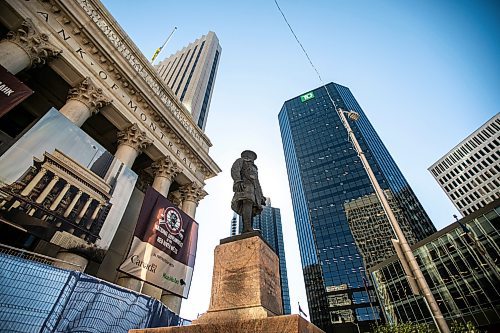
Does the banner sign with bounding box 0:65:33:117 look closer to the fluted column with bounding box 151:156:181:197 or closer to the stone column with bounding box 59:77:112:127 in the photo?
the stone column with bounding box 59:77:112:127

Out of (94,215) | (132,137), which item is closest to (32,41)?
(132,137)

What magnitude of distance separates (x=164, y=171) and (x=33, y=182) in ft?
23.1

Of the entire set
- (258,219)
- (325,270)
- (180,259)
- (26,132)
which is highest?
(258,219)

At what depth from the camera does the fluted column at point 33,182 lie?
26.5ft

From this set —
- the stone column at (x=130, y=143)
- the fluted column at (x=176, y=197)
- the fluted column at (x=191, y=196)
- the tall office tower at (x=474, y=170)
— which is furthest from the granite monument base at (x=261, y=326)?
the tall office tower at (x=474, y=170)

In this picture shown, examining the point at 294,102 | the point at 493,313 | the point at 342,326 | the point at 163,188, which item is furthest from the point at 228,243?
the point at 294,102

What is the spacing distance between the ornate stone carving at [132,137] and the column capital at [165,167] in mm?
1870

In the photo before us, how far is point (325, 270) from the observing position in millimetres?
65000

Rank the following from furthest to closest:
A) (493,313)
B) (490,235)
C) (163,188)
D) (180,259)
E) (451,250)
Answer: (451,250) < (490,235) < (493,313) < (163,188) < (180,259)

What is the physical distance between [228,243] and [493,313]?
106ft

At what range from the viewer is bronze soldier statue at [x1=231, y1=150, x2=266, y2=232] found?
6.36m

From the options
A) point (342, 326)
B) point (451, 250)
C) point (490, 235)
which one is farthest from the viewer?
point (342, 326)

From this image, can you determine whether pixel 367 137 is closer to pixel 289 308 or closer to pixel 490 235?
pixel 490 235

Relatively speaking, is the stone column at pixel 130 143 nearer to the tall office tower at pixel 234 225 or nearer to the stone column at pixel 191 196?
the stone column at pixel 191 196
